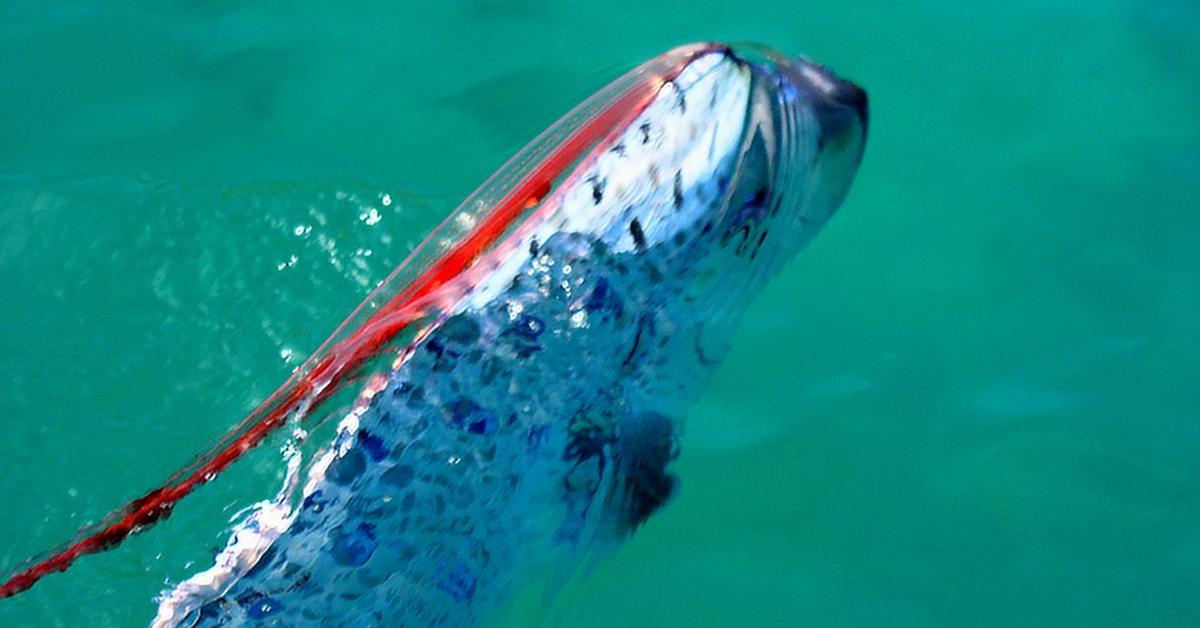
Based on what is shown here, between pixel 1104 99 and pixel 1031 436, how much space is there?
136 cm

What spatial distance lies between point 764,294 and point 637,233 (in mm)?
Answer: 1422

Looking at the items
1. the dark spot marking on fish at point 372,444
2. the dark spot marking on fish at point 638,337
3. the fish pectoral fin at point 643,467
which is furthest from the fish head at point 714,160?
the dark spot marking on fish at point 372,444

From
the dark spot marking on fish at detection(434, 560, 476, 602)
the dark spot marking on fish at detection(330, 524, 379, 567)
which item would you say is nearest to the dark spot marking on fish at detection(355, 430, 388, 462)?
the dark spot marking on fish at detection(330, 524, 379, 567)

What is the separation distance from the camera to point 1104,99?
3994 mm

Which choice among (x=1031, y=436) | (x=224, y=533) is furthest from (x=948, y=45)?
(x=224, y=533)

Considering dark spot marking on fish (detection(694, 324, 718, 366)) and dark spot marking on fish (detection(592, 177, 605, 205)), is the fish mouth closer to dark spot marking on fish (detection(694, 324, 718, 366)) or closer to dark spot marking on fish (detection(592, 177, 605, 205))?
dark spot marking on fish (detection(592, 177, 605, 205))

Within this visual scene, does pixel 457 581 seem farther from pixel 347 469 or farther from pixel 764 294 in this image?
pixel 764 294

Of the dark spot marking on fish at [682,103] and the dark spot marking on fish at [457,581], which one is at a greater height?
the dark spot marking on fish at [682,103]

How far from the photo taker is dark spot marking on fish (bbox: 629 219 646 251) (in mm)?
2084

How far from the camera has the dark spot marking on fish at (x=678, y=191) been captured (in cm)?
206

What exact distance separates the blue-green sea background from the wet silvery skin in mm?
591

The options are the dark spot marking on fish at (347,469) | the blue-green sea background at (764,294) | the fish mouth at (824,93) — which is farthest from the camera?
the blue-green sea background at (764,294)

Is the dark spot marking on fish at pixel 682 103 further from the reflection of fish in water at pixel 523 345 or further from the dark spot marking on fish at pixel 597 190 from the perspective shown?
the dark spot marking on fish at pixel 597 190

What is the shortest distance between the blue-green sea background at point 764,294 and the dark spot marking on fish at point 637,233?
1.01m
